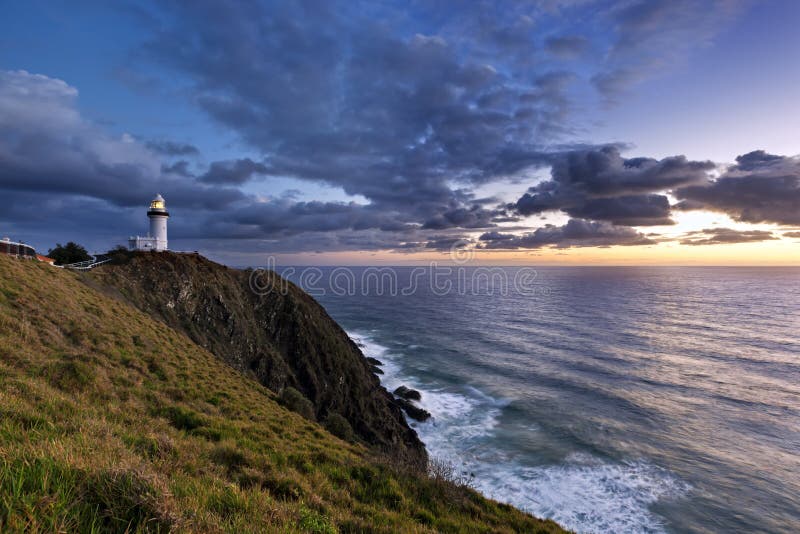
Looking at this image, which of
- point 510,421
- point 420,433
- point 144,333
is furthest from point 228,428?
point 510,421

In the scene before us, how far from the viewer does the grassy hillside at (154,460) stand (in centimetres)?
326

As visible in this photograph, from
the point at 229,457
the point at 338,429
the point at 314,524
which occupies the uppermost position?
the point at 314,524

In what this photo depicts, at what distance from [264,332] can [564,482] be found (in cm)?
3464

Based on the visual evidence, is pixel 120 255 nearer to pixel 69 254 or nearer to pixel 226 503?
pixel 69 254

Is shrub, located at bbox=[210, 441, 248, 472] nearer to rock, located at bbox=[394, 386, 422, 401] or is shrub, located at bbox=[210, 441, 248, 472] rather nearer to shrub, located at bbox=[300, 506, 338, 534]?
shrub, located at bbox=[300, 506, 338, 534]

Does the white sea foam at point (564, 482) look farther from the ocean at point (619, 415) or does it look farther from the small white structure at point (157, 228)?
the small white structure at point (157, 228)

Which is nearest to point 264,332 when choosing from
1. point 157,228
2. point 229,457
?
point 157,228

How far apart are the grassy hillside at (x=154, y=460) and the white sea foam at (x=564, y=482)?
1635 cm

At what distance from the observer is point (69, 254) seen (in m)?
44.5

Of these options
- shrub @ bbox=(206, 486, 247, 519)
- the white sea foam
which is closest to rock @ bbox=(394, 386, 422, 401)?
the white sea foam

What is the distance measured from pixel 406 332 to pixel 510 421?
149 feet

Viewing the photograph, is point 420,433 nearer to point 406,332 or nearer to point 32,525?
point 32,525

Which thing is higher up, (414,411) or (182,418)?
(182,418)

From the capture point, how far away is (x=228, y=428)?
9.40 meters
